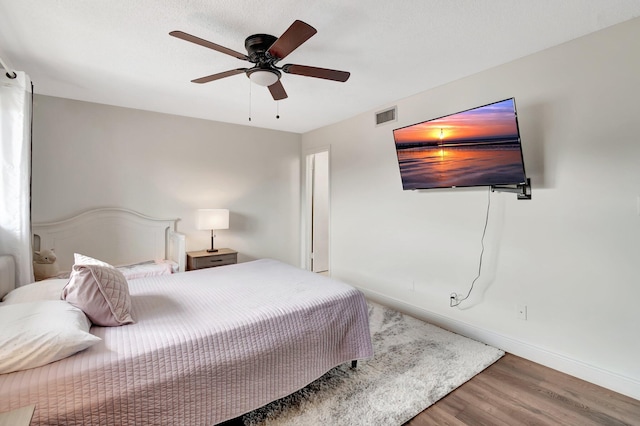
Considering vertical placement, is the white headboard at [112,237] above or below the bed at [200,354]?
above

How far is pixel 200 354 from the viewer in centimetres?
148

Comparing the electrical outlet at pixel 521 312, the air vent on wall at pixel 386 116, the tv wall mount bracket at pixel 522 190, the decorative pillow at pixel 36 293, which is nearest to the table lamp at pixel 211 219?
the decorative pillow at pixel 36 293

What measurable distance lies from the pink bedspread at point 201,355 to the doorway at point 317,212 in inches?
106

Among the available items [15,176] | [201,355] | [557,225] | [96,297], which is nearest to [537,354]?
[557,225]

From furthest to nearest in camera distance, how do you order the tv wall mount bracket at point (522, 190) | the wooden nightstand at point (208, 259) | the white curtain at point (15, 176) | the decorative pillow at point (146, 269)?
1. the wooden nightstand at point (208, 259)
2. the decorative pillow at point (146, 269)
3. the tv wall mount bracket at point (522, 190)
4. the white curtain at point (15, 176)

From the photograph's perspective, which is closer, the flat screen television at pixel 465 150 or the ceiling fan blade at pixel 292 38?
the ceiling fan blade at pixel 292 38

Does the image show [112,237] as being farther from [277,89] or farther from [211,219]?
[277,89]

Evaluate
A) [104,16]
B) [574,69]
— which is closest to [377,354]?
[574,69]

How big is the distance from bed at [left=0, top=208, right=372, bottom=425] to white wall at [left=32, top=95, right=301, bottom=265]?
1.59 m

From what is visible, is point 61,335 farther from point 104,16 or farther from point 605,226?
point 605,226

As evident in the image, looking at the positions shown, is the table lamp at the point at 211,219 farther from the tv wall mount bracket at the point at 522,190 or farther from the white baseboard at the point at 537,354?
the tv wall mount bracket at the point at 522,190

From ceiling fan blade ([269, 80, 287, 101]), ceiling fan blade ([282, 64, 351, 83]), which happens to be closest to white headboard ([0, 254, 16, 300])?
ceiling fan blade ([269, 80, 287, 101])

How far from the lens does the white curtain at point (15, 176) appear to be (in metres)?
2.22

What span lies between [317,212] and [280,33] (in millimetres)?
3408
